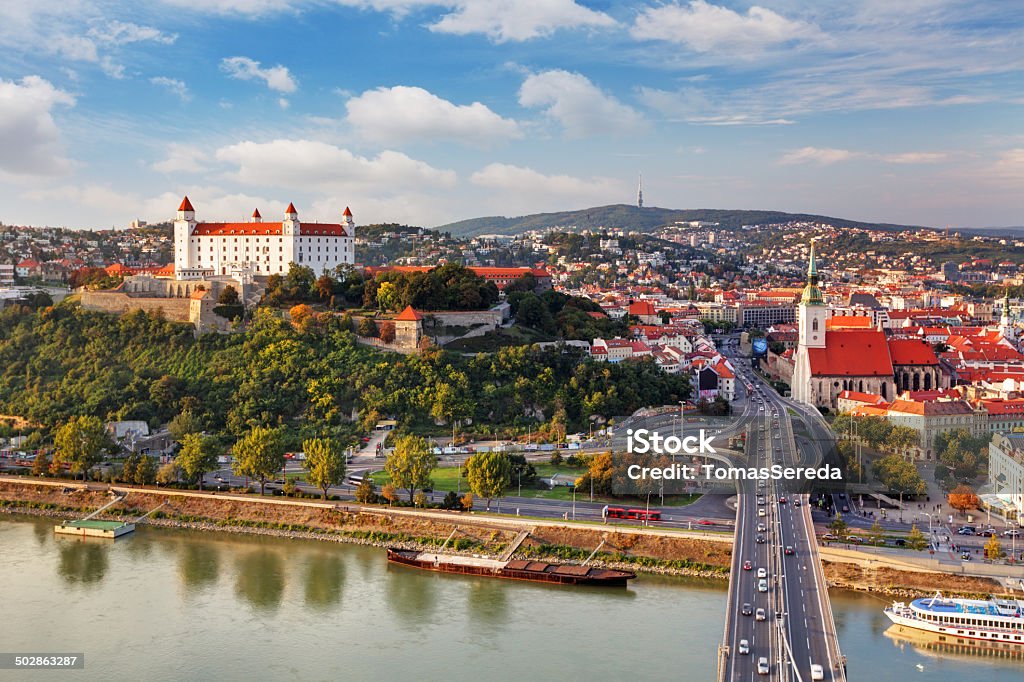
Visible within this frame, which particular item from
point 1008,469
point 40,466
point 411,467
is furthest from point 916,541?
point 40,466

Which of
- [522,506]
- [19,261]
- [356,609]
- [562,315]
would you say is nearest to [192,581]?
[356,609]

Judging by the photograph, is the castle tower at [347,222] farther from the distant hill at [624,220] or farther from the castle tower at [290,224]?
the distant hill at [624,220]

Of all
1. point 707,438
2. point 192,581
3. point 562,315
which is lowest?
point 192,581

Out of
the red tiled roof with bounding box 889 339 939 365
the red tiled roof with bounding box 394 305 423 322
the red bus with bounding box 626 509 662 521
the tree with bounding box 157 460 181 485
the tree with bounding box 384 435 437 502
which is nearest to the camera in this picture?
the red bus with bounding box 626 509 662 521

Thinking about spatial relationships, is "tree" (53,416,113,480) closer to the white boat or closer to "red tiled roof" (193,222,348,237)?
"red tiled roof" (193,222,348,237)

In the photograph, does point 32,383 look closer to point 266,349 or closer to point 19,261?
point 266,349

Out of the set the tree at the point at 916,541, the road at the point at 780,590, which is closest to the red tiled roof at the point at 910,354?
the road at the point at 780,590

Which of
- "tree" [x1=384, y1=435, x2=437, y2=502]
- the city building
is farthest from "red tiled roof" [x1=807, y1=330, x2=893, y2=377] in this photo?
"tree" [x1=384, y1=435, x2=437, y2=502]
